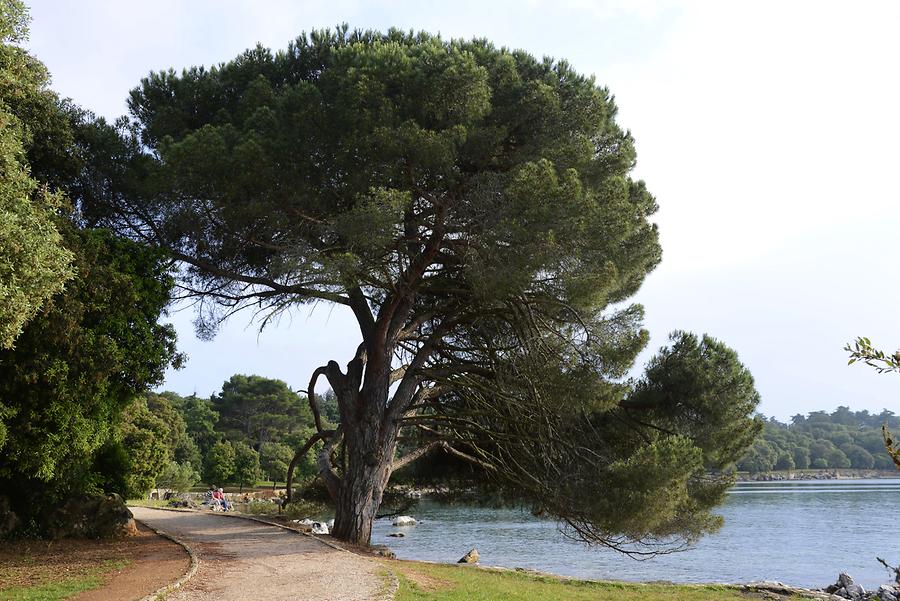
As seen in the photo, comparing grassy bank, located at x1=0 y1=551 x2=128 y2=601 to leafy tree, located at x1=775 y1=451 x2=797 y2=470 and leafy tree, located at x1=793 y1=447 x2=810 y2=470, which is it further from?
leafy tree, located at x1=793 y1=447 x2=810 y2=470

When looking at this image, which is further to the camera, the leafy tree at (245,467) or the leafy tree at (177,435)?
the leafy tree at (177,435)

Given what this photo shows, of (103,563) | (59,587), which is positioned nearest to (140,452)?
(103,563)

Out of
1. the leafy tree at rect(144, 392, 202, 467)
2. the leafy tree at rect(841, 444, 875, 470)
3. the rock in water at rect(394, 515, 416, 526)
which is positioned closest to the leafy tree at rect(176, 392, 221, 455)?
A: the leafy tree at rect(144, 392, 202, 467)

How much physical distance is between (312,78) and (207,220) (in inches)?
138

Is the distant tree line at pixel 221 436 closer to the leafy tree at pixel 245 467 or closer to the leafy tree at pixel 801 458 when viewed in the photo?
the leafy tree at pixel 245 467

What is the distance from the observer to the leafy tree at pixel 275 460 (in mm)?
45844

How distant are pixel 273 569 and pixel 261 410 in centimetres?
5308

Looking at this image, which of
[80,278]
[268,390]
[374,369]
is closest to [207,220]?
[80,278]

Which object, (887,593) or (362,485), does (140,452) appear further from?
(887,593)

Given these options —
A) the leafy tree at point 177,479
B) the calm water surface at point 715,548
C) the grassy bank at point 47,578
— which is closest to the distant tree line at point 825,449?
the calm water surface at point 715,548

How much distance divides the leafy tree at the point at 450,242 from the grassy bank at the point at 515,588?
1.07m

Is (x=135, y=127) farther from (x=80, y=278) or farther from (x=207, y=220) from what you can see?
(x=80, y=278)

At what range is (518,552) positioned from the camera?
2261 centimetres

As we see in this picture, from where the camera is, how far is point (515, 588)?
10742 millimetres
